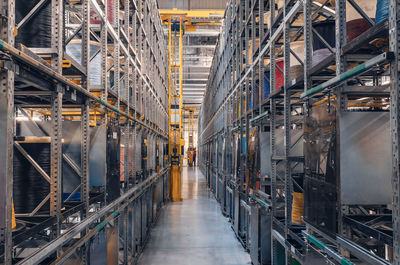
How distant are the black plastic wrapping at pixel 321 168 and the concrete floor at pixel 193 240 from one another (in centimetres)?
389

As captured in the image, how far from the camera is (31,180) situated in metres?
2.74

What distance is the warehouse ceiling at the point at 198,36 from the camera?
13.6 m

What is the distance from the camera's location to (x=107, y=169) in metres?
4.19

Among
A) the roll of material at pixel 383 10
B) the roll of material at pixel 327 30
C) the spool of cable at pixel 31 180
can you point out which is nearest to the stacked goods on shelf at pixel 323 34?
the roll of material at pixel 327 30

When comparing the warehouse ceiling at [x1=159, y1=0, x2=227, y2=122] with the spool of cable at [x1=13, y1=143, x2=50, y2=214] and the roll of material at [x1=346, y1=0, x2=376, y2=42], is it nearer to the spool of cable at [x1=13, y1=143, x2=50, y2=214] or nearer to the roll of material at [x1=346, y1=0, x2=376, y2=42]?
the roll of material at [x1=346, y1=0, x2=376, y2=42]

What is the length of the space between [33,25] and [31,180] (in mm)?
1306

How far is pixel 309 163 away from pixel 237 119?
16.2 ft

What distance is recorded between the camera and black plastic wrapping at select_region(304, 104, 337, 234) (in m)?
2.71

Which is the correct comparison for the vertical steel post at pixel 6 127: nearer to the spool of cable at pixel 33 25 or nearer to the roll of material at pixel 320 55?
the spool of cable at pixel 33 25

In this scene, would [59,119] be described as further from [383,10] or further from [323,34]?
[323,34]

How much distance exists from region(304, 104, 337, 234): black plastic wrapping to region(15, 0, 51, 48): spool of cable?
2540 mm

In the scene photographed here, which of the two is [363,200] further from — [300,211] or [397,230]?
[300,211]

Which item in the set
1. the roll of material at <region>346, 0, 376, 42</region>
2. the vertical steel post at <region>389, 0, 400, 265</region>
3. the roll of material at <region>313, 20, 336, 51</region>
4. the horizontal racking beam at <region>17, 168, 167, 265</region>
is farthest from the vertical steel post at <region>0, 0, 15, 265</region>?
the roll of material at <region>313, 20, 336, 51</region>

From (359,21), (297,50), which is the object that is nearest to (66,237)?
(359,21)
